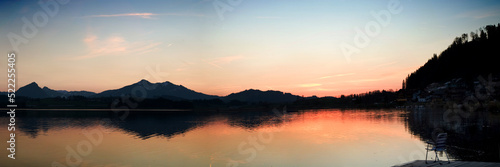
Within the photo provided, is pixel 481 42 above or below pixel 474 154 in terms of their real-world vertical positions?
above

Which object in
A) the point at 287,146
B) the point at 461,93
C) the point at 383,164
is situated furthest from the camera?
the point at 461,93

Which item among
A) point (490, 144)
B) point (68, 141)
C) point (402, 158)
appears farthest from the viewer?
point (68, 141)

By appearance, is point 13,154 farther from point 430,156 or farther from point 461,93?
point 461,93

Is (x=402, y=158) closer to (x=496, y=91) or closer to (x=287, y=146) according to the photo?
(x=287, y=146)

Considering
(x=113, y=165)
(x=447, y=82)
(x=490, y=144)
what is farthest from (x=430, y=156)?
(x=447, y=82)

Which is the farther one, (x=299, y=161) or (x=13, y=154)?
(x=13, y=154)

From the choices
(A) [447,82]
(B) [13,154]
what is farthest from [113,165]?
(A) [447,82]

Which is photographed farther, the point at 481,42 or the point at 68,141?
the point at 481,42

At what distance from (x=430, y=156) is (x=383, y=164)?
408 centimetres

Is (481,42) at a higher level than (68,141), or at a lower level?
higher

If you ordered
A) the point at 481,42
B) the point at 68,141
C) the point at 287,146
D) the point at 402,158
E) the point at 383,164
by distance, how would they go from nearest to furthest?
the point at 383,164 < the point at 402,158 < the point at 287,146 < the point at 68,141 < the point at 481,42

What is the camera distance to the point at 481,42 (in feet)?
621

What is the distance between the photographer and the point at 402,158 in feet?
76.3

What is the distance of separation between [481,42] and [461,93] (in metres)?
52.0
